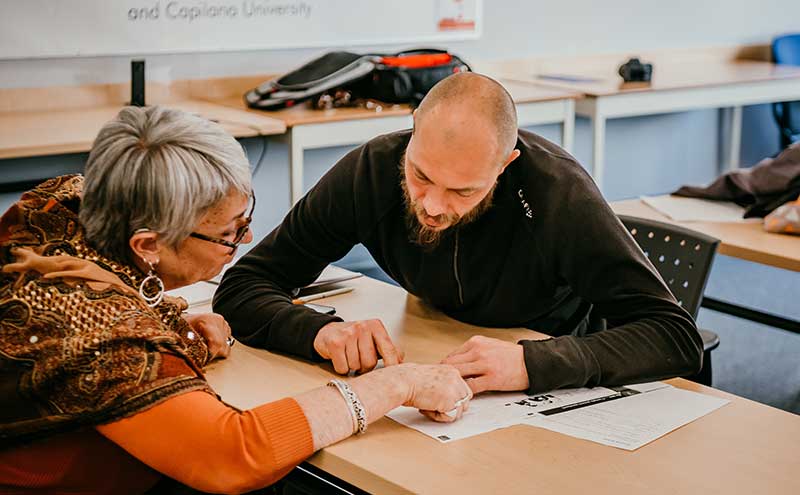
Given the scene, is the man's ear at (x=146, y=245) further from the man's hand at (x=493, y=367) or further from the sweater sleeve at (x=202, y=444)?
the man's hand at (x=493, y=367)

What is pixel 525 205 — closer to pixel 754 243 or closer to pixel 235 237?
pixel 235 237

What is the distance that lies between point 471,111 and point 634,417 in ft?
1.83

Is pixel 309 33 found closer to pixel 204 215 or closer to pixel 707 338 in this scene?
pixel 707 338

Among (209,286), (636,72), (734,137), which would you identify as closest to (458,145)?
(209,286)

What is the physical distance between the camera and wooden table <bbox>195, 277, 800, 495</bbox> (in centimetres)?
133

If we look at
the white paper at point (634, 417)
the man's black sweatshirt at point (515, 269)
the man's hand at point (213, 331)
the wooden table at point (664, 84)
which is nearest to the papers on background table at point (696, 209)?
the man's black sweatshirt at point (515, 269)

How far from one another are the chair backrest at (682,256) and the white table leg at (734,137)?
395 centimetres

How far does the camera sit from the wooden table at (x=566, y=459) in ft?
4.37

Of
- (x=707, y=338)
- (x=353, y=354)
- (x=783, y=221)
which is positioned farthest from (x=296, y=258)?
(x=783, y=221)

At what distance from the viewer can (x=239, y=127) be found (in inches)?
140

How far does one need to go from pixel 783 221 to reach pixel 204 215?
5.93ft

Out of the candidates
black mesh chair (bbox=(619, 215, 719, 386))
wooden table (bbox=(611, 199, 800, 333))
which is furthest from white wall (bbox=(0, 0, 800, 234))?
black mesh chair (bbox=(619, 215, 719, 386))

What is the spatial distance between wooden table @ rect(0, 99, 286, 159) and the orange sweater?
5.84 ft

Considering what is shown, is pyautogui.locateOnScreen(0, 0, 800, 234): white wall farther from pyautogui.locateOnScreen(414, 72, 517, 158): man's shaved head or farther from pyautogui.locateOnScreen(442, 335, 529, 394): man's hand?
pyautogui.locateOnScreen(442, 335, 529, 394): man's hand
